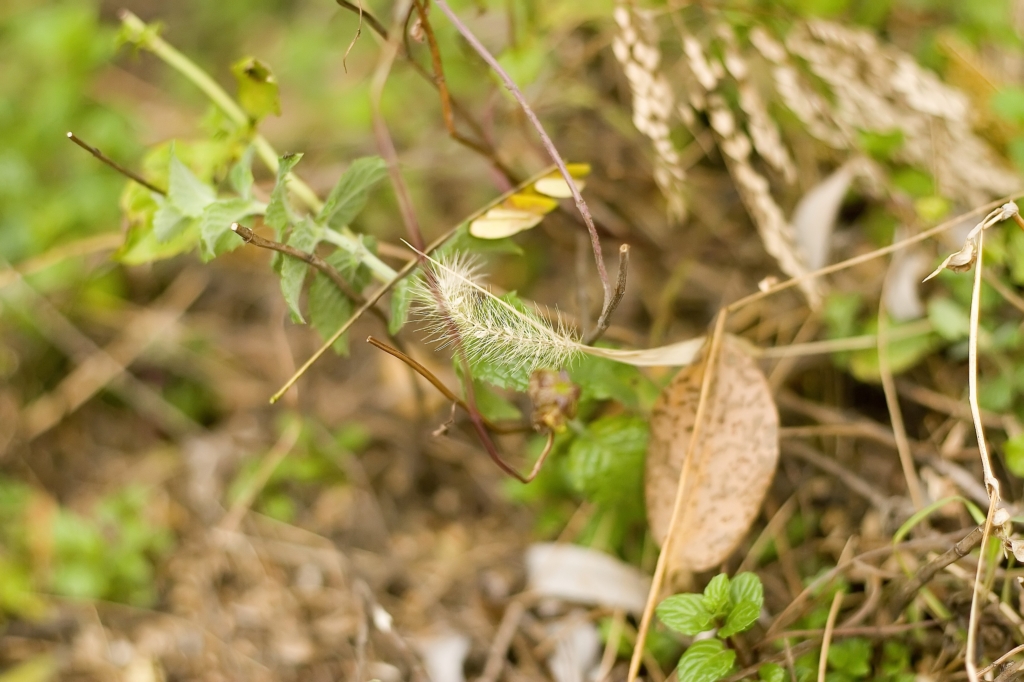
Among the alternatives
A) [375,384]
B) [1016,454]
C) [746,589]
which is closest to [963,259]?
[1016,454]

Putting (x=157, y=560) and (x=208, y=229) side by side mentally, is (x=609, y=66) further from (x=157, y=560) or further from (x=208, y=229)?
(x=157, y=560)

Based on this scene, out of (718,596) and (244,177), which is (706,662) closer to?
(718,596)

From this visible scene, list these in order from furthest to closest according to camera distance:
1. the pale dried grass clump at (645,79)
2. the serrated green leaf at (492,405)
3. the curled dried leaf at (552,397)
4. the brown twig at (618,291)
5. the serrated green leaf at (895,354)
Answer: the serrated green leaf at (895,354), the pale dried grass clump at (645,79), the serrated green leaf at (492,405), the curled dried leaf at (552,397), the brown twig at (618,291)

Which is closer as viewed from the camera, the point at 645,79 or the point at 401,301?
the point at 401,301

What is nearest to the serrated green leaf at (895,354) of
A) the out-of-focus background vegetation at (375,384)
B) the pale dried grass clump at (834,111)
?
the out-of-focus background vegetation at (375,384)

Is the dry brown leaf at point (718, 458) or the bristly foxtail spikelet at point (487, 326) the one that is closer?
the bristly foxtail spikelet at point (487, 326)

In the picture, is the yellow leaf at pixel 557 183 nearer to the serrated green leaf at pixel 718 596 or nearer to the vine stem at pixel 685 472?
the vine stem at pixel 685 472

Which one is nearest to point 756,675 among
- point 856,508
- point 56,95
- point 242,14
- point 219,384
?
point 856,508
